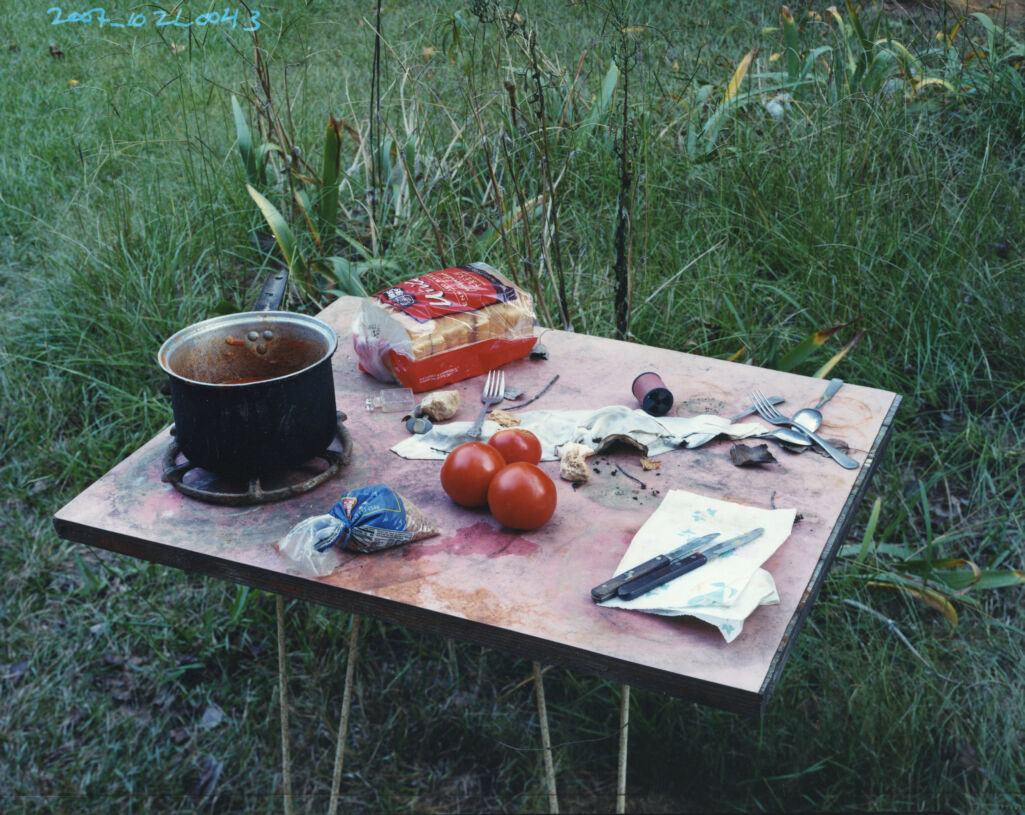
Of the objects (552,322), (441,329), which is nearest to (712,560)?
(441,329)

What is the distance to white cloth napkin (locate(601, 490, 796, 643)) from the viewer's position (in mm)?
1565

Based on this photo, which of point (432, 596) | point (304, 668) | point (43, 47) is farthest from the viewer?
point (43, 47)

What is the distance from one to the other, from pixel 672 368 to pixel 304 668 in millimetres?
1610

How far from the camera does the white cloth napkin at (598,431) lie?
→ 6.97 ft

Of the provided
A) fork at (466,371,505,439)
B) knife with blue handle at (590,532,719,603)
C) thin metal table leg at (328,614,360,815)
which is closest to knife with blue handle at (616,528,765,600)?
knife with blue handle at (590,532,719,603)

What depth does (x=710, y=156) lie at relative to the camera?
4426 mm

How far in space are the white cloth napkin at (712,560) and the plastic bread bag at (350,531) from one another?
43 centimetres

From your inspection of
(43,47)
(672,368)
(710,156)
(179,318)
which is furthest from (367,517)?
(43,47)

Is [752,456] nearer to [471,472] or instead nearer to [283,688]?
[471,472]

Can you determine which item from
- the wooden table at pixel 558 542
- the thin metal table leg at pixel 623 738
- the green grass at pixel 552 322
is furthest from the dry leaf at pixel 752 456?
the green grass at pixel 552 322

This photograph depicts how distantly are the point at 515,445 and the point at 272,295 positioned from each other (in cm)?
77

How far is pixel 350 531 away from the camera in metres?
1.73

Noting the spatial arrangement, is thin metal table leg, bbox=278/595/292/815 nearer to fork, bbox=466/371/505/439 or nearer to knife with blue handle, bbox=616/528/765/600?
fork, bbox=466/371/505/439

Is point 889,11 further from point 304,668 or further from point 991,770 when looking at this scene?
point 304,668
